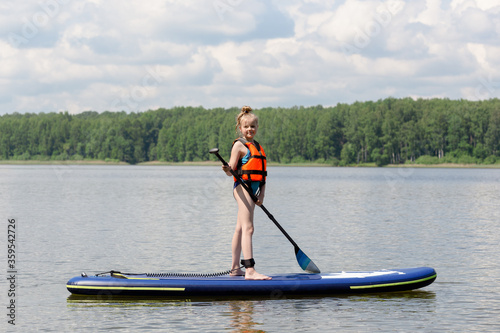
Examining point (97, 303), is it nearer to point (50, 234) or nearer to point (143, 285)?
point (143, 285)

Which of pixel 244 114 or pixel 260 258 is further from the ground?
pixel 244 114

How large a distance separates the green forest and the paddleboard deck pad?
118172mm

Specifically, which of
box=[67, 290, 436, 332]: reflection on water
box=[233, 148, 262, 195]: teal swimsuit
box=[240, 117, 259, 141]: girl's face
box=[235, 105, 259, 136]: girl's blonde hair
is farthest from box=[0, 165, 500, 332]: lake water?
box=[235, 105, 259, 136]: girl's blonde hair

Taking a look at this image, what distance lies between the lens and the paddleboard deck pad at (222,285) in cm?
1099

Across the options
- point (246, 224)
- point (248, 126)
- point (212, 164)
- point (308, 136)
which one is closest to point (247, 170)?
point (248, 126)

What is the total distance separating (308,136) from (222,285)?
447 ft

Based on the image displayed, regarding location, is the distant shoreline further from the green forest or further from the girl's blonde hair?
the girl's blonde hair

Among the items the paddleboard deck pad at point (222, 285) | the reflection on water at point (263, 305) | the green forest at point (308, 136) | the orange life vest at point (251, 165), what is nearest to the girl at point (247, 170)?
the orange life vest at point (251, 165)

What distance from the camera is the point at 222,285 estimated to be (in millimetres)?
11008

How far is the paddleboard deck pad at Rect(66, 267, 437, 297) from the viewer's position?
1099 centimetres

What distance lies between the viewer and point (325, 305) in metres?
10.9

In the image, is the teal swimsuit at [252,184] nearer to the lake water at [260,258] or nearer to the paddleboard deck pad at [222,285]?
the paddleboard deck pad at [222,285]

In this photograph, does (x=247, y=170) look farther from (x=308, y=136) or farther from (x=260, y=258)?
(x=308, y=136)

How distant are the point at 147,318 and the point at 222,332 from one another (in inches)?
52.4
